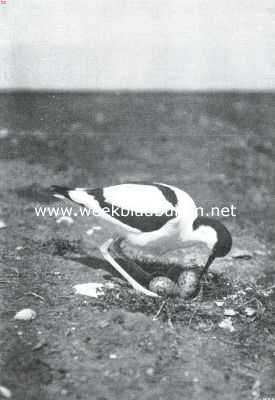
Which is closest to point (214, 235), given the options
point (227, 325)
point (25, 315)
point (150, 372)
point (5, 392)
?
point (227, 325)

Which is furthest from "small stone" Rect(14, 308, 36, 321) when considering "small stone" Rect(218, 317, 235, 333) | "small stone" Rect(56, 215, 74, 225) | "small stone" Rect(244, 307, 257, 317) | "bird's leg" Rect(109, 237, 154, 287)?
"small stone" Rect(56, 215, 74, 225)

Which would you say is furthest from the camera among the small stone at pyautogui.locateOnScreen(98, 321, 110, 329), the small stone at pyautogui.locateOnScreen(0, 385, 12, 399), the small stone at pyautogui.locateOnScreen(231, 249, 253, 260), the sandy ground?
the small stone at pyautogui.locateOnScreen(231, 249, 253, 260)

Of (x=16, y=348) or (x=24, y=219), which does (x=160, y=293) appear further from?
(x=24, y=219)

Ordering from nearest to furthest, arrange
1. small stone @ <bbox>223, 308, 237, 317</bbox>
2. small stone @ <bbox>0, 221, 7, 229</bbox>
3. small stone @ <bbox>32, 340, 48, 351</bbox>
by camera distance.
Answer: small stone @ <bbox>32, 340, 48, 351</bbox> → small stone @ <bbox>223, 308, 237, 317</bbox> → small stone @ <bbox>0, 221, 7, 229</bbox>

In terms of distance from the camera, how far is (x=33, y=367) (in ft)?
7.72

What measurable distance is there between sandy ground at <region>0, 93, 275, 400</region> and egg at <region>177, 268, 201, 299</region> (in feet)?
0.24

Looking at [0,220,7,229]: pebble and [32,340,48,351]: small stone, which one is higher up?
[0,220,7,229]: pebble

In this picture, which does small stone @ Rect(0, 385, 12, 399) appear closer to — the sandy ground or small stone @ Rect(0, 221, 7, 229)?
the sandy ground

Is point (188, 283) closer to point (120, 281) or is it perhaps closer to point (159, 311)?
point (159, 311)

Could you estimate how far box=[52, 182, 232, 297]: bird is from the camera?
3.05 meters

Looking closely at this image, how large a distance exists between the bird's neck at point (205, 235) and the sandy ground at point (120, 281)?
0.31m

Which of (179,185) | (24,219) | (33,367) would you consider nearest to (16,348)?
(33,367)

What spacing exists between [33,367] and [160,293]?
3.11ft

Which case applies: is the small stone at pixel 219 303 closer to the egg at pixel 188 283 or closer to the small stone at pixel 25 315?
the egg at pixel 188 283
